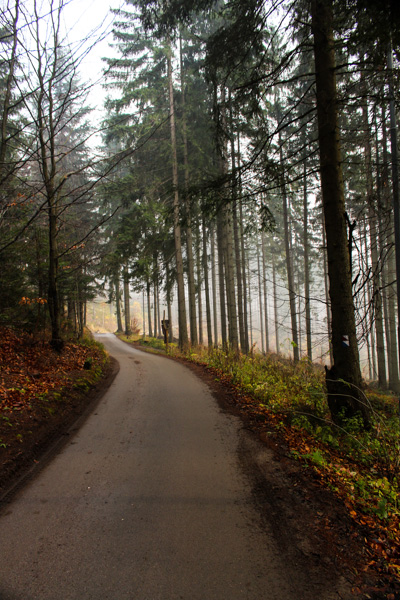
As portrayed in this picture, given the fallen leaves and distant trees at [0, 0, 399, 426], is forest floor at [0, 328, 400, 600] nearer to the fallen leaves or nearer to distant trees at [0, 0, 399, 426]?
the fallen leaves

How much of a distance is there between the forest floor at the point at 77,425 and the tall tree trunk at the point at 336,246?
129cm

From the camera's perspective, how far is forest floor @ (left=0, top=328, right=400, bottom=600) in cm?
242

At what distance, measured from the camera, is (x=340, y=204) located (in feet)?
16.4

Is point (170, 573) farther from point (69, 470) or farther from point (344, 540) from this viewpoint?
point (69, 470)

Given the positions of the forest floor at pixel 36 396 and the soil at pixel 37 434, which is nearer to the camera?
the soil at pixel 37 434

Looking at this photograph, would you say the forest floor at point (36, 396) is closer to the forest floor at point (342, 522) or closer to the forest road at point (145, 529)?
the forest road at point (145, 529)

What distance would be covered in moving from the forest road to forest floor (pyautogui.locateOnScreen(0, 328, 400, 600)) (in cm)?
33

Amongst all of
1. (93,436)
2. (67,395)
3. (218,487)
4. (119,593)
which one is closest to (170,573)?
(119,593)

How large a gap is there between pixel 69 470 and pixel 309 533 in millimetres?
2818

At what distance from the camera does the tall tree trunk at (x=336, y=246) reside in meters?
4.93

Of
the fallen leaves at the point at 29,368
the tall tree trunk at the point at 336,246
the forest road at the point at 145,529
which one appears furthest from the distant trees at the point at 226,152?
the forest road at the point at 145,529

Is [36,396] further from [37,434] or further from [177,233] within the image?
[177,233]

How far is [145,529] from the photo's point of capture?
8.91ft

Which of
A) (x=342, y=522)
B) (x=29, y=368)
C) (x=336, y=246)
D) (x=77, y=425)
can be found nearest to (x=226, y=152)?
(x=336, y=246)
